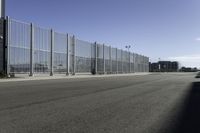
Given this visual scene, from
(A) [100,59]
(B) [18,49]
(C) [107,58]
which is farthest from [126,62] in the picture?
(B) [18,49]

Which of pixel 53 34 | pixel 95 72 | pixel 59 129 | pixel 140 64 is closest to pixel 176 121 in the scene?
pixel 59 129

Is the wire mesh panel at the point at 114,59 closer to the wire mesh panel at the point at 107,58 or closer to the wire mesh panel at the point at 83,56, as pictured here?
the wire mesh panel at the point at 107,58

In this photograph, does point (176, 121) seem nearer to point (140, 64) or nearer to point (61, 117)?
point (61, 117)

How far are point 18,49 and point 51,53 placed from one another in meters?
10.3

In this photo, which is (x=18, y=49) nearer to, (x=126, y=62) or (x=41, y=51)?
(x=41, y=51)

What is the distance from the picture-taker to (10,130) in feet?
27.1

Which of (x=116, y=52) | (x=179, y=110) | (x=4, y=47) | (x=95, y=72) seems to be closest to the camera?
(x=179, y=110)

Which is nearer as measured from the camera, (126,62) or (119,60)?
(119,60)

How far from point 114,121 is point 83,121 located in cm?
80

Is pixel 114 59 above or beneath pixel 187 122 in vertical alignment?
above

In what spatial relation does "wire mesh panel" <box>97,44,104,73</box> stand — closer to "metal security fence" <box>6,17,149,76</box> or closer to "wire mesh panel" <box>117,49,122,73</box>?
"metal security fence" <box>6,17,149,76</box>

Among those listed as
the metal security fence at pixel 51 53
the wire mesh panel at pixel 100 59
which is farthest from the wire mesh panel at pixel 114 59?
the wire mesh panel at pixel 100 59

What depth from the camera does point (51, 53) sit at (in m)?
65.0

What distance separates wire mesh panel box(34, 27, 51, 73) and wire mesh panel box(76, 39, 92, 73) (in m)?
13.0
